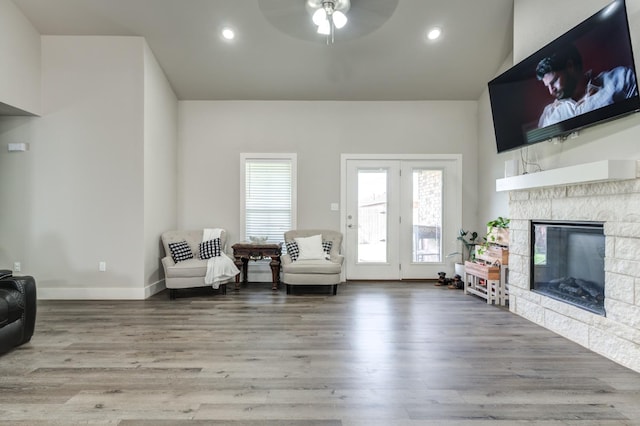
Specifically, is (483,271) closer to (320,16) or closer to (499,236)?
(499,236)

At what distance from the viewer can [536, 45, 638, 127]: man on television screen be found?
258 cm

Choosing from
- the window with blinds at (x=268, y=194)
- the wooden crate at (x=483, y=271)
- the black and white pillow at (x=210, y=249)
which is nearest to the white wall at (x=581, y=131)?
the wooden crate at (x=483, y=271)

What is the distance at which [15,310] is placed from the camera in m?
2.84

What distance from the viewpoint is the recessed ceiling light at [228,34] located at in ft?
14.9

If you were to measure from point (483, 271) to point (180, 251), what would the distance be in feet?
13.5

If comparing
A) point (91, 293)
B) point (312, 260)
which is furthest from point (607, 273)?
point (91, 293)

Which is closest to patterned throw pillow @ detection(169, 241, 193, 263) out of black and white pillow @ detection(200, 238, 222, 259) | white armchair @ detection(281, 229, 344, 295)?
black and white pillow @ detection(200, 238, 222, 259)

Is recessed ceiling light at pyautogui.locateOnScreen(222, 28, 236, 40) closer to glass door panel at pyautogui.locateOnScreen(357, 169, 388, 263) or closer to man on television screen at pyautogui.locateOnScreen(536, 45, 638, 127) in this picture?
glass door panel at pyautogui.locateOnScreen(357, 169, 388, 263)

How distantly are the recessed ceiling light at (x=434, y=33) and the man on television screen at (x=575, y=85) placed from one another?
1629 mm

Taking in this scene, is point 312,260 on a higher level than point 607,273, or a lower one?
lower

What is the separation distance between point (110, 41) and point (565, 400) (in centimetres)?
602

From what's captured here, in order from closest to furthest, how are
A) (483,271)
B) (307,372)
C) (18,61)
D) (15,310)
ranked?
(307,372) < (15,310) < (18,61) < (483,271)

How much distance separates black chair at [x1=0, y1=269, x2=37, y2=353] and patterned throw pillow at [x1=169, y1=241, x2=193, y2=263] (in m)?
1.95

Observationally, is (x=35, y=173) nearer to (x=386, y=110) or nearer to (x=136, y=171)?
(x=136, y=171)
